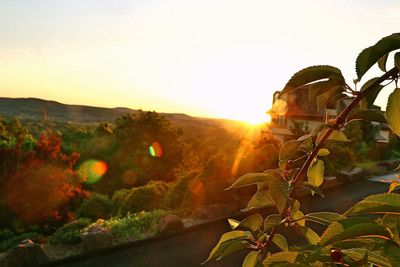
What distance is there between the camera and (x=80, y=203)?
1628 cm

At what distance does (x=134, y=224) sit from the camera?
11539 millimetres

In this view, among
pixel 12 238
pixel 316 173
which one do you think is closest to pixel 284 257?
pixel 316 173

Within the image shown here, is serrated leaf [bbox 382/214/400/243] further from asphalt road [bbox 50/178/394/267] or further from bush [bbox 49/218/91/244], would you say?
bush [bbox 49/218/91/244]

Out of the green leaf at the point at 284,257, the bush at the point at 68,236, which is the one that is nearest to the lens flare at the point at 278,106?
the green leaf at the point at 284,257

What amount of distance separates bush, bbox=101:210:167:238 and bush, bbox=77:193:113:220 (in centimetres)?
338

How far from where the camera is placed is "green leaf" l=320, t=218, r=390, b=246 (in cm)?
95

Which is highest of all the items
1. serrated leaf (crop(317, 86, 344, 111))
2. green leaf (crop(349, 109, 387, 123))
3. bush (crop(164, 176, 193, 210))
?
serrated leaf (crop(317, 86, 344, 111))

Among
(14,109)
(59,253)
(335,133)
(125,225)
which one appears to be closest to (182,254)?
(125,225)

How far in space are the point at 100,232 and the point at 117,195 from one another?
5740 mm

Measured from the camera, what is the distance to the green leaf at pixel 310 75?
1252 mm

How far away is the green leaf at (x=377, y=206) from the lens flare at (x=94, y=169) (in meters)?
22.5

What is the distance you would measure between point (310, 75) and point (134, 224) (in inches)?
427

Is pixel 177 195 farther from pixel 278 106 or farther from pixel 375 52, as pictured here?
pixel 375 52

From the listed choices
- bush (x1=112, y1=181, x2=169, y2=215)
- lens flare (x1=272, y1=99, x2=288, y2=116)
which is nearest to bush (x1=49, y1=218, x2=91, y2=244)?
bush (x1=112, y1=181, x2=169, y2=215)
